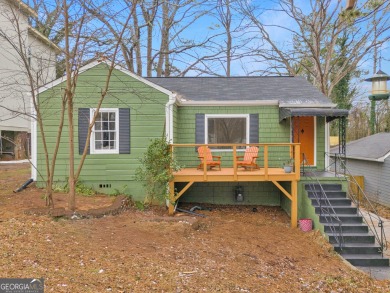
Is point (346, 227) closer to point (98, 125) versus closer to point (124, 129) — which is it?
point (124, 129)

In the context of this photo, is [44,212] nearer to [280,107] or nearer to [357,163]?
[280,107]

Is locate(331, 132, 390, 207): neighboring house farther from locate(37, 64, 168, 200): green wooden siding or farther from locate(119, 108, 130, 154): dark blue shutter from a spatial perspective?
locate(119, 108, 130, 154): dark blue shutter

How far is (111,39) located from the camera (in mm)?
7289

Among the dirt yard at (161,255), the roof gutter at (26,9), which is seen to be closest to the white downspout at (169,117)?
the dirt yard at (161,255)

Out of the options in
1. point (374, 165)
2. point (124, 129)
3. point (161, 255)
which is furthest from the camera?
point (374, 165)

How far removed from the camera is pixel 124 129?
8609 mm

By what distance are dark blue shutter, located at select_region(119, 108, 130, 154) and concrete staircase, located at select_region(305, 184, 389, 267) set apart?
16.8 feet

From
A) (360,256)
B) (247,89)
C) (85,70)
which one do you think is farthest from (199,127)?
(360,256)

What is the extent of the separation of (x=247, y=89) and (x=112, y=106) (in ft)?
15.5

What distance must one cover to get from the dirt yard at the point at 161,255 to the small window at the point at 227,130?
2841 mm

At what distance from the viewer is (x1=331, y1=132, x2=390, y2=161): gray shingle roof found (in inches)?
550

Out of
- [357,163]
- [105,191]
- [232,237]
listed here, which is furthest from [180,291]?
[357,163]

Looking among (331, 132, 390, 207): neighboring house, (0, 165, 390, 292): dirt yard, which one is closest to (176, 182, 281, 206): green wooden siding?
(0, 165, 390, 292): dirt yard

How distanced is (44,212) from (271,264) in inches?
183
